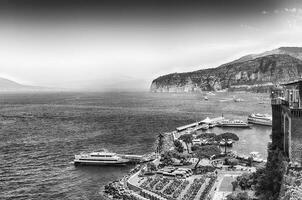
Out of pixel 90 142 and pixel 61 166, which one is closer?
pixel 61 166

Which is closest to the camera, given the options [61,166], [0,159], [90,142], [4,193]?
[4,193]

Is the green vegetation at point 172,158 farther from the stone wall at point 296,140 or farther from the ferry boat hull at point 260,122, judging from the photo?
the ferry boat hull at point 260,122

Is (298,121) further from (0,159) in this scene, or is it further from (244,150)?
(0,159)

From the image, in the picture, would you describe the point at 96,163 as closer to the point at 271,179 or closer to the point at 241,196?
the point at 241,196

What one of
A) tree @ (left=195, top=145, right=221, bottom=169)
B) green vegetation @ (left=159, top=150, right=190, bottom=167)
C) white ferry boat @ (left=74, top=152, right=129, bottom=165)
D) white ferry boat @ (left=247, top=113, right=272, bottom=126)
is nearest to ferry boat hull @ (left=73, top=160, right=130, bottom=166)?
white ferry boat @ (left=74, top=152, right=129, bottom=165)

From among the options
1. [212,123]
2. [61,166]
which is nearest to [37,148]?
[61,166]

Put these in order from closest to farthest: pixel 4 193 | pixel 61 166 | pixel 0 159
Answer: pixel 4 193
pixel 61 166
pixel 0 159

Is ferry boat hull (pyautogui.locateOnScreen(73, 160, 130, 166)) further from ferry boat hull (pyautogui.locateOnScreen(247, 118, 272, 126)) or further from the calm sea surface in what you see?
ferry boat hull (pyautogui.locateOnScreen(247, 118, 272, 126))
